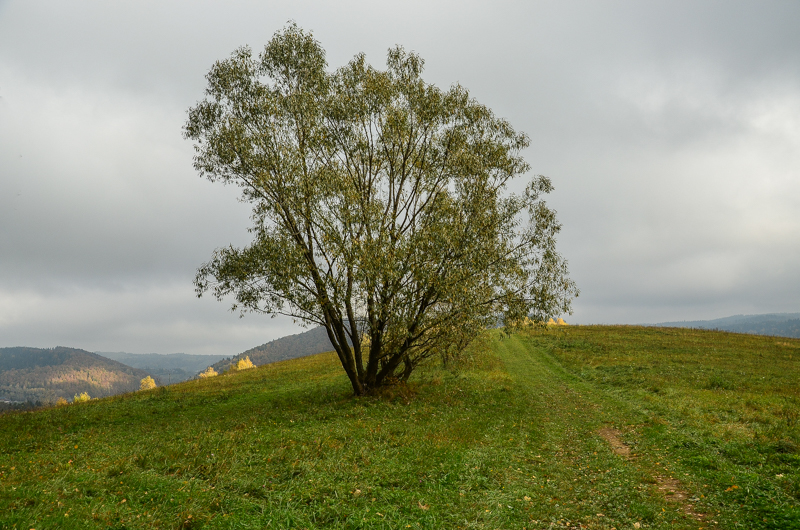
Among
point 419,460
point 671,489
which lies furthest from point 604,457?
point 419,460

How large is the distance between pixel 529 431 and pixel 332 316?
1239 centimetres

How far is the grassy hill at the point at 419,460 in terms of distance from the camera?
9945mm

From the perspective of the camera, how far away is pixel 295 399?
28656mm

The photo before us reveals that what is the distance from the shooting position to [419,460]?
14.4 metres

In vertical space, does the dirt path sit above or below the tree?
below

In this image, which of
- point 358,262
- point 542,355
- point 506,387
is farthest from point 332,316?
point 542,355

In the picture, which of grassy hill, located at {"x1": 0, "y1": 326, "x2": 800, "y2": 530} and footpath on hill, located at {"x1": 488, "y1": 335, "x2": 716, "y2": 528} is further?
footpath on hill, located at {"x1": 488, "y1": 335, "x2": 716, "y2": 528}

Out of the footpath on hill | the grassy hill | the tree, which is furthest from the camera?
the tree

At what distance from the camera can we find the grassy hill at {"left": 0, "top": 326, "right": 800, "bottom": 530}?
9.95 metres

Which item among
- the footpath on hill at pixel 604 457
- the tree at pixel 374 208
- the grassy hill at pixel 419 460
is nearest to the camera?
the grassy hill at pixel 419 460

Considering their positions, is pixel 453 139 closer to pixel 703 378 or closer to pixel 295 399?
pixel 295 399

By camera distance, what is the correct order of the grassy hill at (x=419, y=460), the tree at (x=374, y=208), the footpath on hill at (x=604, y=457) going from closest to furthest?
the grassy hill at (x=419, y=460) → the footpath on hill at (x=604, y=457) → the tree at (x=374, y=208)

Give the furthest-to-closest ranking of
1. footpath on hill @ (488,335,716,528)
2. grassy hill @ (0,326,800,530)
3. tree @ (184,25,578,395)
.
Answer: tree @ (184,25,578,395), footpath on hill @ (488,335,716,528), grassy hill @ (0,326,800,530)

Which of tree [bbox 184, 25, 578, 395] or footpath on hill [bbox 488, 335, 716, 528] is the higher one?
tree [bbox 184, 25, 578, 395]
